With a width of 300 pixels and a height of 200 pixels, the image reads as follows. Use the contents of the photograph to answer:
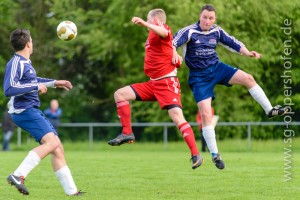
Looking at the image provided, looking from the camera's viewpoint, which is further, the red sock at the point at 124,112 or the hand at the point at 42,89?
the red sock at the point at 124,112

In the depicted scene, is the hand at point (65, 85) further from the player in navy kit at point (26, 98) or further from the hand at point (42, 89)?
the hand at point (42, 89)

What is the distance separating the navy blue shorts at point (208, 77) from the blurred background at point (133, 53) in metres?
16.3

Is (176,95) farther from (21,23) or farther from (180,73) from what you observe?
(21,23)

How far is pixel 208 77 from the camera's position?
1130 centimetres

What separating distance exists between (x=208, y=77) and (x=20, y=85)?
323 centimetres

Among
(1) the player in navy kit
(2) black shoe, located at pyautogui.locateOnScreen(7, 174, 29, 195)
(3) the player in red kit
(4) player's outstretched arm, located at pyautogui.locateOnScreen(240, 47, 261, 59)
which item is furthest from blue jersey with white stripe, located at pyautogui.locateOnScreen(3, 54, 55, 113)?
(4) player's outstretched arm, located at pyautogui.locateOnScreen(240, 47, 261, 59)

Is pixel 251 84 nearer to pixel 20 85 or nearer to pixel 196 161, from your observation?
pixel 196 161

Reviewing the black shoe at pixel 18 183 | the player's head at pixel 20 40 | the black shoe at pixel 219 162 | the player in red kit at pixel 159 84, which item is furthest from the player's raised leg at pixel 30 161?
the black shoe at pixel 219 162

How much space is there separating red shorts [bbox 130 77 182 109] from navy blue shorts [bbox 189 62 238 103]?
33 centimetres

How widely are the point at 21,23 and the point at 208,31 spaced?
89.2ft

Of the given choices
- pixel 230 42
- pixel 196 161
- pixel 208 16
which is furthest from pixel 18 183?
pixel 230 42

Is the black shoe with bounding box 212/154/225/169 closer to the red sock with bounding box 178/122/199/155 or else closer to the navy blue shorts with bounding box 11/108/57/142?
the red sock with bounding box 178/122/199/155

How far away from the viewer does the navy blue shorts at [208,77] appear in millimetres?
11273

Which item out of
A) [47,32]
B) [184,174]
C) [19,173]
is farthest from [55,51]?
[19,173]
